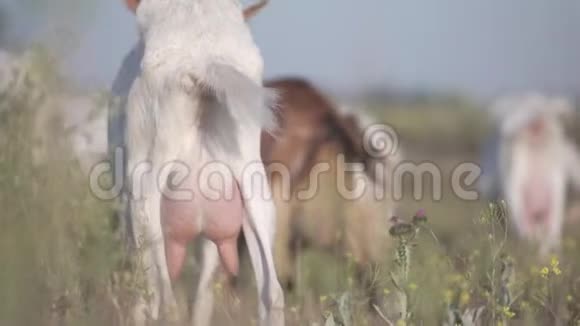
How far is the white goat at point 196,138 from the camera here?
5.14 meters

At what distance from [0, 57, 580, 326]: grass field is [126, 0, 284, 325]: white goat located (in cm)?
20

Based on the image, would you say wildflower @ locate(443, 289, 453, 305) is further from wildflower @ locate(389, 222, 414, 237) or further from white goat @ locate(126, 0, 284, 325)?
white goat @ locate(126, 0, 284, 325)

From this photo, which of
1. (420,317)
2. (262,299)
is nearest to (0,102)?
(262,299)

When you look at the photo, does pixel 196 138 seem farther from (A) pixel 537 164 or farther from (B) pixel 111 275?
(A) pixel 537 164

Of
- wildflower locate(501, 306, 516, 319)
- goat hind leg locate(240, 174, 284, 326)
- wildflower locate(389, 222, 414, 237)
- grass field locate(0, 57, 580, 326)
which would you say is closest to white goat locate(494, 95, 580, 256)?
grass field locate(0, 57, 580, 326)

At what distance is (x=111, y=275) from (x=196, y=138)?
728 mm

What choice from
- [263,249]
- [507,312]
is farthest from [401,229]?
[263,249]

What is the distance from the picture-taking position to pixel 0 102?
5.25 metres

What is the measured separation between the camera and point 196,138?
530 cm

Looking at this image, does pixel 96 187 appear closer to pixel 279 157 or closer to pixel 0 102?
pixel 0 102

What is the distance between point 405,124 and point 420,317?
23.8 metres

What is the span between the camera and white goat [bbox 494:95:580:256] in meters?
10.5

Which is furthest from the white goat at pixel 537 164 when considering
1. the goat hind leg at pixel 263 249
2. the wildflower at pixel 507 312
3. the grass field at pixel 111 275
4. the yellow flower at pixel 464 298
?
the wildflower at pixel 507 312

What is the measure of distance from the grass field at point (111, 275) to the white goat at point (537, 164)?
465 cm
